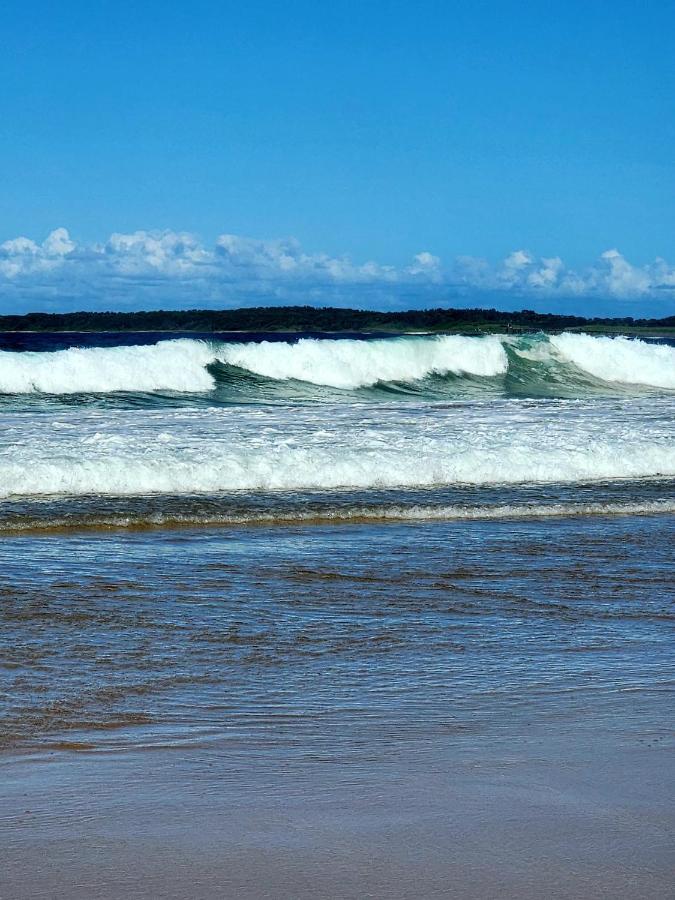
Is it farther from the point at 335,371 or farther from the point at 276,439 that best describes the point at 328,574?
the point at 335,371

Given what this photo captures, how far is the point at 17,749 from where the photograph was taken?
3752mm

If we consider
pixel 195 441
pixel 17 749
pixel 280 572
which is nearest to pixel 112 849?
pixel 17 749

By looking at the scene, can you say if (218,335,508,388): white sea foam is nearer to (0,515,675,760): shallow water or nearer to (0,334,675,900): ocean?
(0,334,675,900): ocean

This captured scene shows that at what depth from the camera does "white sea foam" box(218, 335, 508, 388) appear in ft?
88.6

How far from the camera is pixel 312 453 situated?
35.3 feet

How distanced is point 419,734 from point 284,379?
2297 centimetres

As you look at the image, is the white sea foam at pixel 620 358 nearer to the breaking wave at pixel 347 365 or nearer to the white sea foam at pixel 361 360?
the breaking wave at pixel 347 365

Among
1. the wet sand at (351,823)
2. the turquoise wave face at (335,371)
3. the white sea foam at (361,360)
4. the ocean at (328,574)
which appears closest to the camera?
the wet sand at (351,823)

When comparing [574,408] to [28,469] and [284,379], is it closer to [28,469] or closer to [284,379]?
[28,469]

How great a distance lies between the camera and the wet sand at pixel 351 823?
2.76 meters

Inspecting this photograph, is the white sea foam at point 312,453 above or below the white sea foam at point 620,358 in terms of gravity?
below

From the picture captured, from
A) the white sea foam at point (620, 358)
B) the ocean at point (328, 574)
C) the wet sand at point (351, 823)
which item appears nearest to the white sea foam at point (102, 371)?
the ocean at point (328, 574)

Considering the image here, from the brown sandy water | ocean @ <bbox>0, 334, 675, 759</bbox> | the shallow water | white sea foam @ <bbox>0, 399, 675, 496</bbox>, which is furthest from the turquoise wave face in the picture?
the brown sandy water

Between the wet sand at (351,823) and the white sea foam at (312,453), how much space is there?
6.26 metres
